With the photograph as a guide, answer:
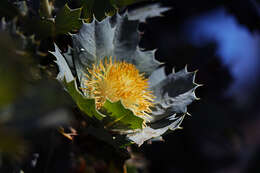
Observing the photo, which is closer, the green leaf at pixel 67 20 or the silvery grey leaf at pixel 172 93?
the green leaf at pixel 67 20

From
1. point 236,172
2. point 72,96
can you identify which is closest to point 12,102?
point 72,96

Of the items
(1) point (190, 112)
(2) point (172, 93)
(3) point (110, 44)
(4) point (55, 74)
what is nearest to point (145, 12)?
(3) point (110, 44)

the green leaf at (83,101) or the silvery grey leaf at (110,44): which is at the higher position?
the silvery grey leaf at (110,44)

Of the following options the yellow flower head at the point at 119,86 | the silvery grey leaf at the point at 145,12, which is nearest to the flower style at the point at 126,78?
the yellow flower head at the point at 119,86

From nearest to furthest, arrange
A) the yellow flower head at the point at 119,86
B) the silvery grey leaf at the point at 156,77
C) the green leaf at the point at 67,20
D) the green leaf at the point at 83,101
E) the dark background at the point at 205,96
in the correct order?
1. the green leaf at the point at 83,101
2. the green leaf at the point at 67,20
3. the yellow flower head at the point at 119,86
4. the silvery grey leaf at the point at 156,77
5. the dark background at the point at 205,96

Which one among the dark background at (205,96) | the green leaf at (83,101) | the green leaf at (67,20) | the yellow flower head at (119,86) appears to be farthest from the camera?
the dark background at (205,96)

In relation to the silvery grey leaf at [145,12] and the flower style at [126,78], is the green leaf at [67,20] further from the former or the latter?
the silvery grey leaf at [145,12]
